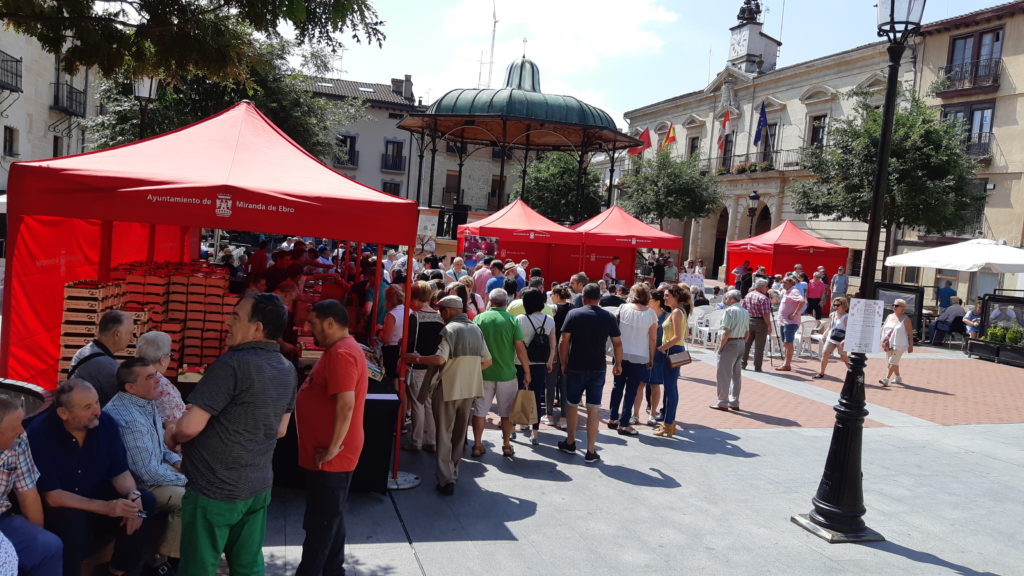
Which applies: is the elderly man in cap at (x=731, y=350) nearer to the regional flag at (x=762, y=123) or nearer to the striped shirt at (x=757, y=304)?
the striped shirt at (x=757, y=304)

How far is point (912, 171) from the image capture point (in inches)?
942

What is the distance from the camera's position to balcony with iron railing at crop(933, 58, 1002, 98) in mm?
27594

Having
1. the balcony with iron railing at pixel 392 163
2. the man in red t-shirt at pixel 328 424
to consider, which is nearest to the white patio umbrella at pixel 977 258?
the man in red t-shirt at pixel 328 424

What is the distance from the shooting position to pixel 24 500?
3402 millimetres

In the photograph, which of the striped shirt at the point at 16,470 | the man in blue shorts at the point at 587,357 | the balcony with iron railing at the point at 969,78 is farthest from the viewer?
the balcony with iron railing at the point at 969,78

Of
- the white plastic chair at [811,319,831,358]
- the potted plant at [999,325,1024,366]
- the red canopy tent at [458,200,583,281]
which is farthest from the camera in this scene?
the red canopy tent at [458,200,583,281]

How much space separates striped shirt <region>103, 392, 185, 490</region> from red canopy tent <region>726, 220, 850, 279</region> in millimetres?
21782

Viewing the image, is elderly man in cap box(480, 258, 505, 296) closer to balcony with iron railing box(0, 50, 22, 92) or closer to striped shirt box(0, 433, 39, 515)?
striped shirt box(0, 433, 39, 515)

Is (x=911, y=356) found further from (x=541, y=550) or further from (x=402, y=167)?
(x=402, y=167)

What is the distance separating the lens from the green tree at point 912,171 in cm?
2394

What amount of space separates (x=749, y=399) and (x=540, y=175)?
35.2 meters

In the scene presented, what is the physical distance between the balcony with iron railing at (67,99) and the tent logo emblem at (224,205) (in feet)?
94.9

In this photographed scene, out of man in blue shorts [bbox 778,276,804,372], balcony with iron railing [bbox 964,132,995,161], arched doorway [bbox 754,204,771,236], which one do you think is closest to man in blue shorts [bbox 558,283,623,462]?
man in blue shorts [bbox 778,276,804,372]

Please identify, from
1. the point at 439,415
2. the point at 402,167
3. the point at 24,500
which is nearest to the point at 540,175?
the point at 402,167
